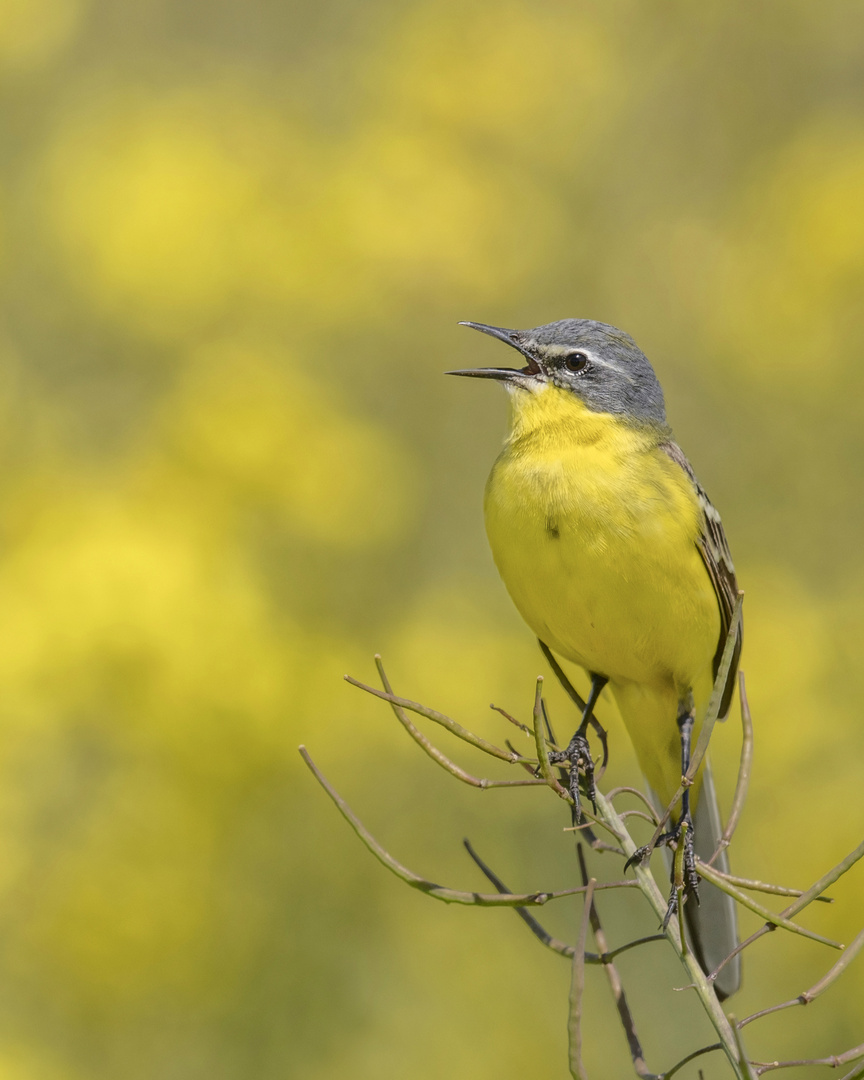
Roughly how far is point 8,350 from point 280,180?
5.68 ft

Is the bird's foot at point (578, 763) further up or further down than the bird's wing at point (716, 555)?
further down

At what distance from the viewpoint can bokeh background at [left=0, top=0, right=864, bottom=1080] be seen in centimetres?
397

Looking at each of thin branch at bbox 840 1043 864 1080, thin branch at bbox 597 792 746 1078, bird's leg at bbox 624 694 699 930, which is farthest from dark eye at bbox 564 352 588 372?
thin branch at bbox 840 1043 864 1080

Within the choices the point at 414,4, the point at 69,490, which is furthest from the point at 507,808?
the point at 414,4

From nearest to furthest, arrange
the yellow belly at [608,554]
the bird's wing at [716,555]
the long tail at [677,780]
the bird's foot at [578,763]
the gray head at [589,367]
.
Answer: the bird's foot at [578,763] < the yellow belly at [608,554] < the long tail at [677,780] < the bird's wing at [716,555] < the gray head at [589,367]

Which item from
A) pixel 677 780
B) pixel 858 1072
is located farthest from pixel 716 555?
pixel 858 1072

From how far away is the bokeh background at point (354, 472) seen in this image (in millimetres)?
3971

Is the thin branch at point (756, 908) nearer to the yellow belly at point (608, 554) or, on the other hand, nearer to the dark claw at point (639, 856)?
the dark claw at point (639, 856)

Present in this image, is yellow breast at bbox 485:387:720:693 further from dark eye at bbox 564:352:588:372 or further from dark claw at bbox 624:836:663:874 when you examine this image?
dark claw at bbox 624:836:663:874

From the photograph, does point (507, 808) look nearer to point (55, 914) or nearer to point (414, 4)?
point (55, 914)

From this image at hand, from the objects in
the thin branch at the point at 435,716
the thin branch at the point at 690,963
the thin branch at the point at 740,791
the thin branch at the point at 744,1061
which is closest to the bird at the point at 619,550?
the thin branch at the point at 740,791

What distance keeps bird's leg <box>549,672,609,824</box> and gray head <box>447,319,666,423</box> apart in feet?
3.09

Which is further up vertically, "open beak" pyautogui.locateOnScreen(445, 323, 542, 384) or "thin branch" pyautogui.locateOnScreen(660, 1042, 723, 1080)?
"open beak" pyautogui.locateOnScreen(445, 323, 542, 384)

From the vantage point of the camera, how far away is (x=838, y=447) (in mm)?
5371
